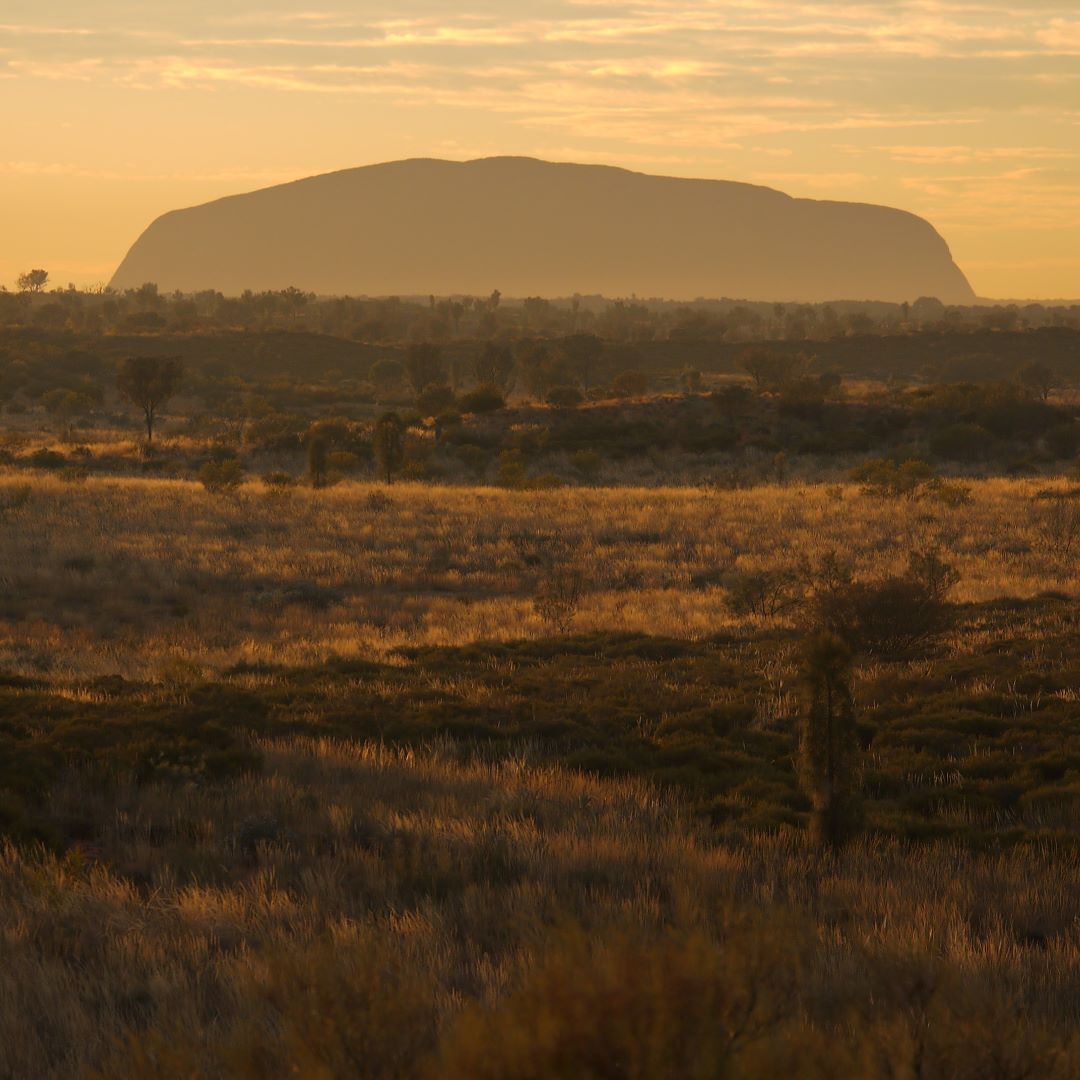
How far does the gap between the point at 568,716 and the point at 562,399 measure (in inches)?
1851

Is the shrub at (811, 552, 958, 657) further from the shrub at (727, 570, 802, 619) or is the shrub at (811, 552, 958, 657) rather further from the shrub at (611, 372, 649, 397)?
the shrub at (611, 372, 649, 397)

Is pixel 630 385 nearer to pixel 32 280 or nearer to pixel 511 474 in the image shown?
pixel 511 474

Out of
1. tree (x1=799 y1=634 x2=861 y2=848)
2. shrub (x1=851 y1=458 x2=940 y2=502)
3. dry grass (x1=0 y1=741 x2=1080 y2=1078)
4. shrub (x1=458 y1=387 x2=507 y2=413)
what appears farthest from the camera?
shrub (x1=458 y1=387 x2=507 y2=413)

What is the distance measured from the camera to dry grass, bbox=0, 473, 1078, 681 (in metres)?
18.1

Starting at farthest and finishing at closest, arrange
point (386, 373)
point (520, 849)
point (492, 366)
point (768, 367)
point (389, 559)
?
point (386, 373)
point (768, 367)
point (492, 366)
point (389, 559)
point (520, 849)

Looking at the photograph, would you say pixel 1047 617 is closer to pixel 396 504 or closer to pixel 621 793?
pixel 621 793

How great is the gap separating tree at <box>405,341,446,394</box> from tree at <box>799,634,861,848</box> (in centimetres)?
6303

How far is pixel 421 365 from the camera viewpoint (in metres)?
68.9

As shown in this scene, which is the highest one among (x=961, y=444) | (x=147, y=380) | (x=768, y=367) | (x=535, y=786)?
(x=768, y=367)

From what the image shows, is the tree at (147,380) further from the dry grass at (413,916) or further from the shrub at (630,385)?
the dry grass at (413,916)

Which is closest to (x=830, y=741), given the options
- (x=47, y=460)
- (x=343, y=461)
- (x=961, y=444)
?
(x=343, y=461)

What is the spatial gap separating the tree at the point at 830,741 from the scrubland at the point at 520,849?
22cm

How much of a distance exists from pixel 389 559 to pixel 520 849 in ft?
61.2

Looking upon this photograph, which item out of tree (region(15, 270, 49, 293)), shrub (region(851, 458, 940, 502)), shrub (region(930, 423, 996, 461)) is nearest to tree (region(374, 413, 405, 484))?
shrub (region(851, 458, 940, 502))
